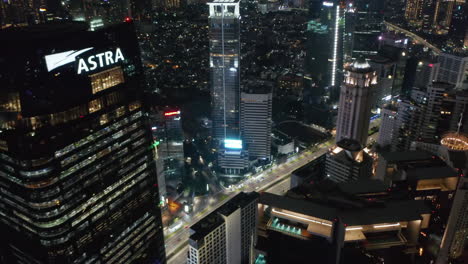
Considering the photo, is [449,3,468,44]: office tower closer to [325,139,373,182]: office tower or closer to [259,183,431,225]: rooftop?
[325,139,373,182]: office tower

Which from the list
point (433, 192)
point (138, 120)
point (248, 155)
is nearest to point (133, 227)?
point (138, 120)

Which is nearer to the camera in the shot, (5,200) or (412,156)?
(5,200)

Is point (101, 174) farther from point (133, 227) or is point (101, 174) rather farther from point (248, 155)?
point (248, 155)

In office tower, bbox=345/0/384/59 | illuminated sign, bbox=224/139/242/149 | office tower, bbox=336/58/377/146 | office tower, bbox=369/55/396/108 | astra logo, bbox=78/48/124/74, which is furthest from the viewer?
office tower, bbox=345/0/384/59

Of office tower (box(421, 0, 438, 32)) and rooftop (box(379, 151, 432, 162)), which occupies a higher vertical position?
office tower (box(421, 0, 438, 32))

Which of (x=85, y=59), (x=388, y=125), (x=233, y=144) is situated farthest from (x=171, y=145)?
(x=85, y=59)

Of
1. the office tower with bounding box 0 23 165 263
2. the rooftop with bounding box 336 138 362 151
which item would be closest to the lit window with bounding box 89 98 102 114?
the office tower with bounding box 0 23 165 263

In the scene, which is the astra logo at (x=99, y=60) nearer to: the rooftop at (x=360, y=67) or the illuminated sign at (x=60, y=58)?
the illuminated sign at (x=60, y=58)
